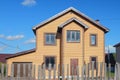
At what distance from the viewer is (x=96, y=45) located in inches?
1558

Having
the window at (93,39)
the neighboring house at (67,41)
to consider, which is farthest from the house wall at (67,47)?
the window at (93,39)

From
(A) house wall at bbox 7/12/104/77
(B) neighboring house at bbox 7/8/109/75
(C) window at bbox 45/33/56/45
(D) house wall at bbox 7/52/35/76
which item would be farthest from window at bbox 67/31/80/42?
(D) house wall at bbox 7/52/35/76

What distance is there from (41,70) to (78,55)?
27373 millimetres

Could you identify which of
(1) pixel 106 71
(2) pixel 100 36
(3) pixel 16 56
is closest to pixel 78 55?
(2) pixel 100 36

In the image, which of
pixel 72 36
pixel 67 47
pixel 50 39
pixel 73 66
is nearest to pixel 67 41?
pixel 67 47

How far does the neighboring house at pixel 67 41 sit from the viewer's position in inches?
1474

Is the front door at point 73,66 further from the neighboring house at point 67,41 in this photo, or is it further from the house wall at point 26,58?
the house wall at point 26,58

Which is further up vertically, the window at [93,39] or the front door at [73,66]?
the window at [93,39]

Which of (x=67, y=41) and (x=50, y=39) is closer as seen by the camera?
(x=67, y=41)

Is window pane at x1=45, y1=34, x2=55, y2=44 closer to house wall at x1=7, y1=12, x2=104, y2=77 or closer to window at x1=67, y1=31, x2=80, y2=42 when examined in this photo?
house wall at x1=7, y1=12, x2=104, y2=77

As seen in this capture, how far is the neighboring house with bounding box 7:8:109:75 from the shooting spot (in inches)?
1474

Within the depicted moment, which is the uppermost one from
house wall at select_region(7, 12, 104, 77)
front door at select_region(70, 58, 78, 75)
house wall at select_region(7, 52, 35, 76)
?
house wall at select_region(7, 12, 104, 77)

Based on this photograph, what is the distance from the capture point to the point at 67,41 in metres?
37.4

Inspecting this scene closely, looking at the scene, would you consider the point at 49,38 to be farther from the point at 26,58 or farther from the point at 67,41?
the point at 26,58
